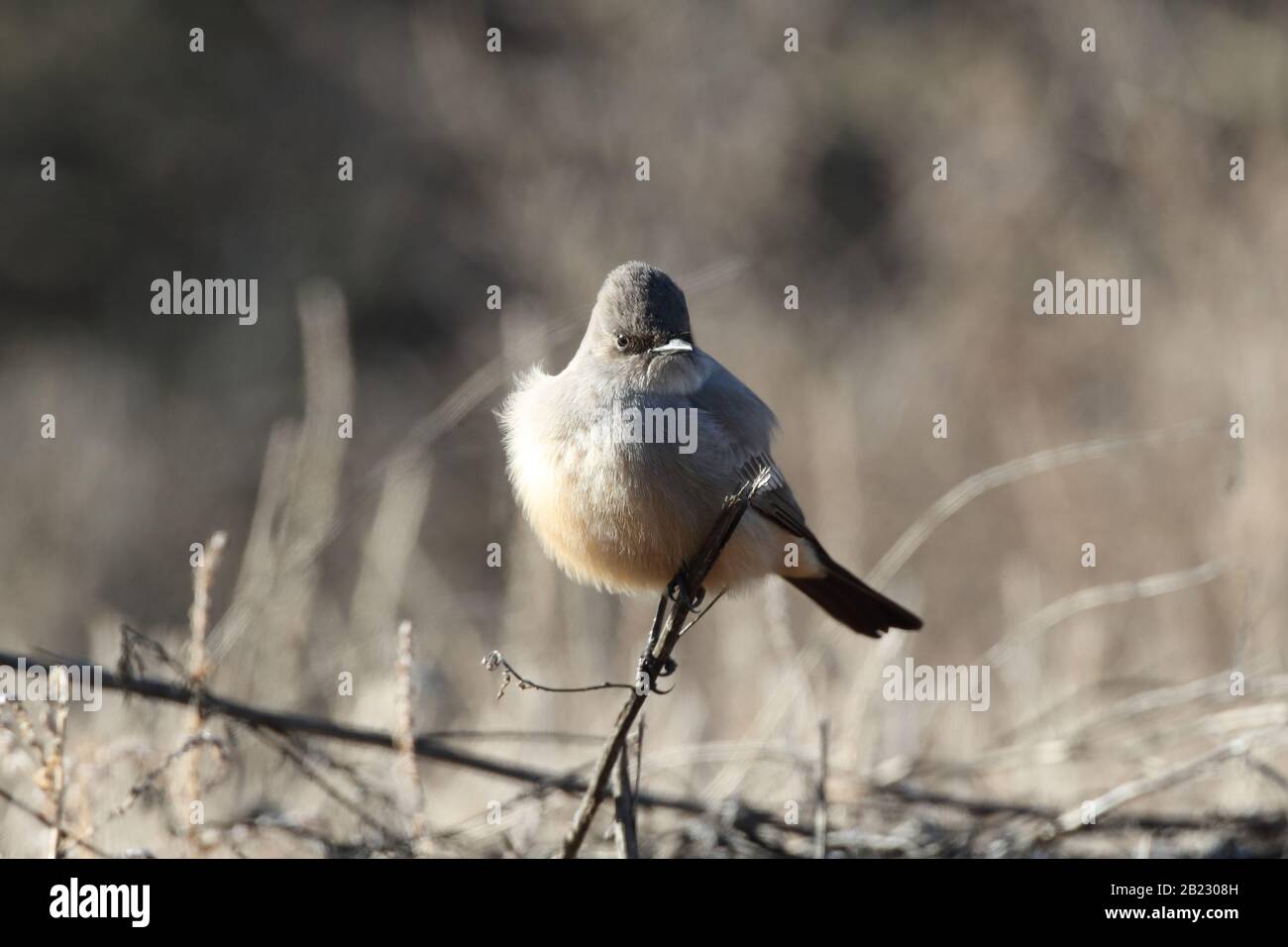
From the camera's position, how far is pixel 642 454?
4.08m

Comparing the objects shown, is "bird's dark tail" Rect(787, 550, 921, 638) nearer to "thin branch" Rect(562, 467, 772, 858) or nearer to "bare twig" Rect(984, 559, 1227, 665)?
"bare twig" Rect(984, 559, 1227, 665)

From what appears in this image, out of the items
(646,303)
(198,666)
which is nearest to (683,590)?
(646,303)

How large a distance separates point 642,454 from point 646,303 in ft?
1.55

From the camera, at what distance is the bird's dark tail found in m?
4.89

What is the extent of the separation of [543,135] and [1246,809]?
998 centimetres

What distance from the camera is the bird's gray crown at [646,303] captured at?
168 inches

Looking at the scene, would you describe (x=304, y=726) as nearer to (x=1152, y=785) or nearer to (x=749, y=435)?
(x=749, y=435)

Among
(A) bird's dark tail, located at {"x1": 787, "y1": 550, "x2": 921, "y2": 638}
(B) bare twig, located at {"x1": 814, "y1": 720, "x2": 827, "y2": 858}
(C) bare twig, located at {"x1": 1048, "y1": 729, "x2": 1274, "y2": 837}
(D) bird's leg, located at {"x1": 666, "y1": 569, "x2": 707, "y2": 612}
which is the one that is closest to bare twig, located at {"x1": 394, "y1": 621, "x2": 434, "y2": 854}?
(D) bird's leg, located at {"x1": 666, "y1": 569, "x2": 707, "y2": 612}

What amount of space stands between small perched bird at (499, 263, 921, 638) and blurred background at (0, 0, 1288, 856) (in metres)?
0.19

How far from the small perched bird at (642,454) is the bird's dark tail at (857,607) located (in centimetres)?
33

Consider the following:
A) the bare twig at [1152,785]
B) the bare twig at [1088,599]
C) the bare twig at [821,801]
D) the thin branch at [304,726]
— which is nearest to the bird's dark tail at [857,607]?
the bare twig at [1088,599]

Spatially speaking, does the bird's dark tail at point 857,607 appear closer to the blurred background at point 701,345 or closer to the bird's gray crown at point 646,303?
the blurred background at point 701,345
